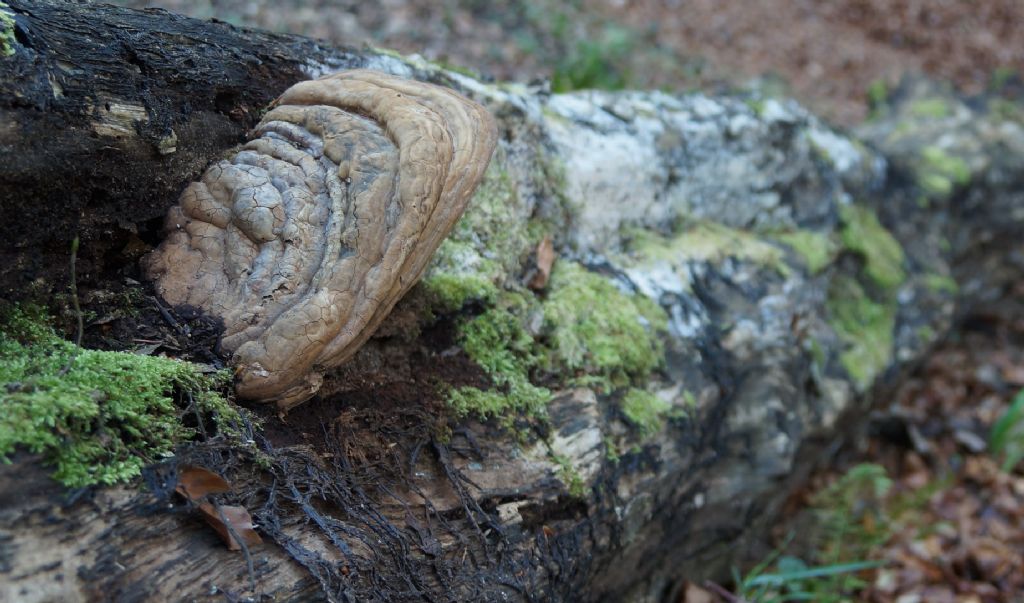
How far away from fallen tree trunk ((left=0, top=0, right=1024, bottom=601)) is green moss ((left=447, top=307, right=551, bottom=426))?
1 centimetres

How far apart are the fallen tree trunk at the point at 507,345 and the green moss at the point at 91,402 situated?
0.06m

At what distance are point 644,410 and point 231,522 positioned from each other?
184 cm

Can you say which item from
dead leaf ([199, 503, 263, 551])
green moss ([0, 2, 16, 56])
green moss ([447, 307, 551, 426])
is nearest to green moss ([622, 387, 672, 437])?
green moss ([447, 307, 551, 426])

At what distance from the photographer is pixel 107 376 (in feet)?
6.94

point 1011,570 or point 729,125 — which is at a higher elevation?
point 729,125

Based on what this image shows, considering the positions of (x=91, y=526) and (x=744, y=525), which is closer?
(x=91, y=526)

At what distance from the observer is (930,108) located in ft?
24.9

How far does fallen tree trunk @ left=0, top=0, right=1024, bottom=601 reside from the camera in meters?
2.18

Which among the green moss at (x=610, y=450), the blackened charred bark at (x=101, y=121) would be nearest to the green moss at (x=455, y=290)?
the green moss at (x=610, y=450)

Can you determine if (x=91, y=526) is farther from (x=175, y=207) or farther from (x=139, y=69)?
(x=139, y=69)

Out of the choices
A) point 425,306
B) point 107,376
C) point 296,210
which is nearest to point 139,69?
point 296,210

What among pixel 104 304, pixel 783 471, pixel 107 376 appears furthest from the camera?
pixel 783 471

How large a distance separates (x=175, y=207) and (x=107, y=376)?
70cm

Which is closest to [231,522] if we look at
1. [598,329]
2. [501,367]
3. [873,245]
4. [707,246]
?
[501,367]
